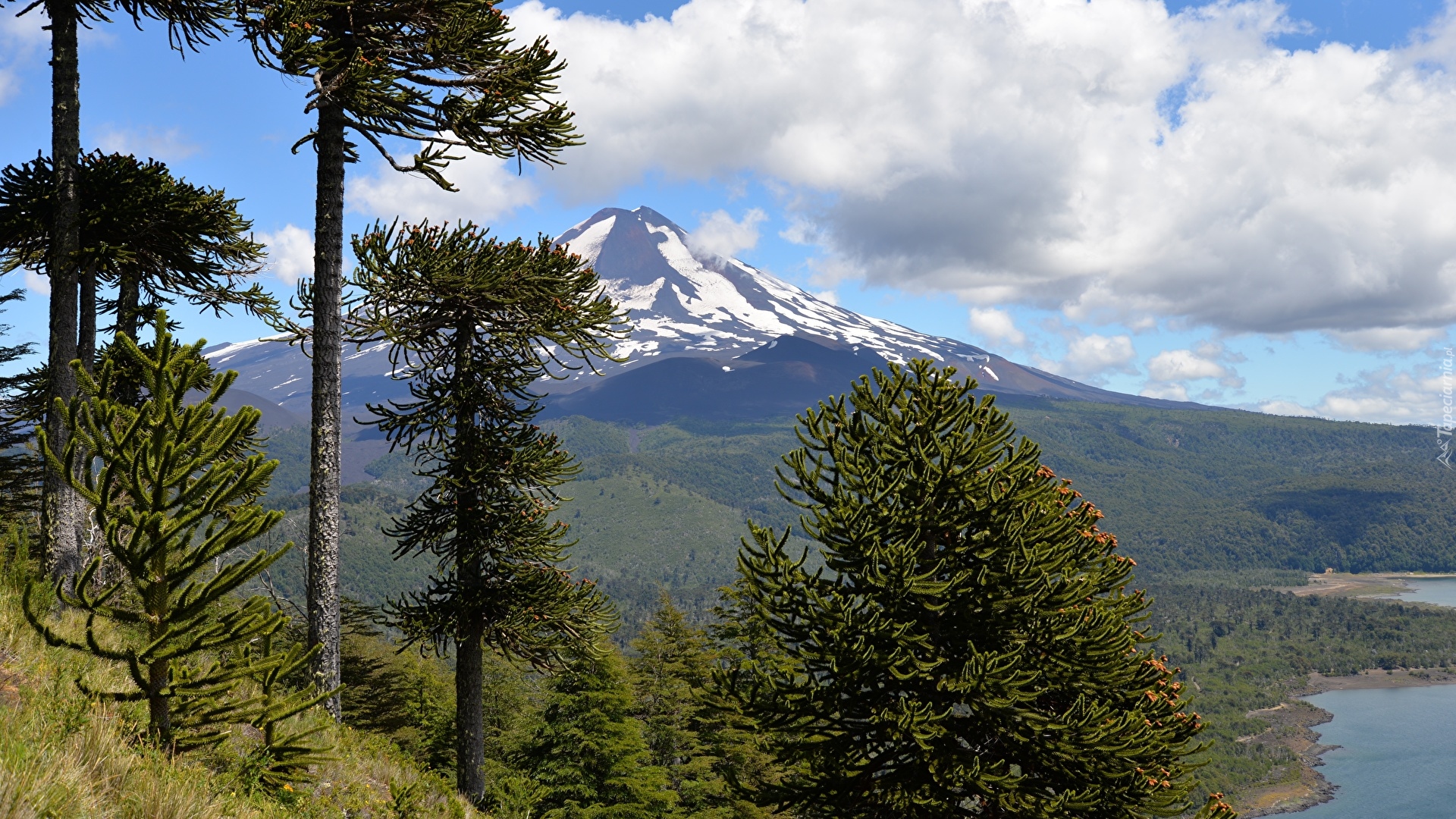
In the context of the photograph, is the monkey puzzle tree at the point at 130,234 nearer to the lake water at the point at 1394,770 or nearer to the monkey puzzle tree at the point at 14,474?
the monkey puzzle tree at the point at 14,474

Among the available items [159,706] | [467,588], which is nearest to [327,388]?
[467,588]

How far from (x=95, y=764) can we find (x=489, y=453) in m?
9.72

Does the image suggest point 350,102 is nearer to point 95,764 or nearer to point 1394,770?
point 95,764

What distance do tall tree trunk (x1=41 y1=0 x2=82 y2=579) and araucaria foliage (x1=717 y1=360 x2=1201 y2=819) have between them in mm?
10028

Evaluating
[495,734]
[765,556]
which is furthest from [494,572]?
[495,734]

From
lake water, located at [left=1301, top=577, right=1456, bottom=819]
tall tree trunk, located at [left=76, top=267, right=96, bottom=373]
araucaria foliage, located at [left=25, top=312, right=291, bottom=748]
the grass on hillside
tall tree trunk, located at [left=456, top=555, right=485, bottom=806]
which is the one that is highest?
tall tree trunk, located at [left=76, top=267, right=96, bottom=373]

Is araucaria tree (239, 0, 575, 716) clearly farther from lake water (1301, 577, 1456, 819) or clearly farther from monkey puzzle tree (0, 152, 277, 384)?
lake water (1301, 577, 1456, 819)

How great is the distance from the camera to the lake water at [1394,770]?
14188 cm

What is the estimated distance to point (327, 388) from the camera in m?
11.1

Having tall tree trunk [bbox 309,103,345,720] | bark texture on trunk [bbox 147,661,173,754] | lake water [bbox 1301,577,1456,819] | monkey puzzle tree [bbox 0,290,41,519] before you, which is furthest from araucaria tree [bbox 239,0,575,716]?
lake water [bbox 1301,577,1456,819]

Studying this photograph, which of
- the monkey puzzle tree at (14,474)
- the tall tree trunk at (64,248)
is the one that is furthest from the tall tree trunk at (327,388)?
the monkey puzzle tree at (14,474)

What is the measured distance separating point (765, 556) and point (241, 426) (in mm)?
7863

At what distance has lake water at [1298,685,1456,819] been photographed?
14188 centimetres

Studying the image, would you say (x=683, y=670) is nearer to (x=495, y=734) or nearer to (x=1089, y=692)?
(x=495, y=734)
